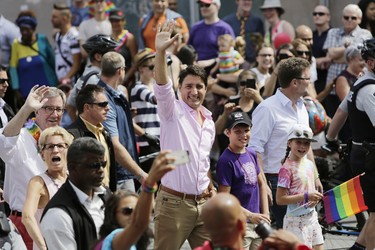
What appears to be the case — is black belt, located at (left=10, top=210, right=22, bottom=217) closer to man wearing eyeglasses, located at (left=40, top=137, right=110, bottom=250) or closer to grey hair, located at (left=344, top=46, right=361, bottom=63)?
man wearing eyeglasses, located at (left=40, top=137, right=110, bottom=250)

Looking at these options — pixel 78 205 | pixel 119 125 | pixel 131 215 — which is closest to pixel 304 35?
pixel 119 125

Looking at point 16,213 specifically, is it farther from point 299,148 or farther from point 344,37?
point 344,37

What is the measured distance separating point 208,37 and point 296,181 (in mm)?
6136

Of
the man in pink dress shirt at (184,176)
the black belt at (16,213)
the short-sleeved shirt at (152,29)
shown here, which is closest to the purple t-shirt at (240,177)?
the man in pink dress shirt at (184,176)

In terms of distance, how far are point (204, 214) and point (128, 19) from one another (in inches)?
471

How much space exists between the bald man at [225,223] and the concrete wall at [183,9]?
11.0 meters

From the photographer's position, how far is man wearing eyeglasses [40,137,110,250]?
21.3 ft

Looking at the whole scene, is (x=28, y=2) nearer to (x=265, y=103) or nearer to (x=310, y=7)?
(x=310, y=7)

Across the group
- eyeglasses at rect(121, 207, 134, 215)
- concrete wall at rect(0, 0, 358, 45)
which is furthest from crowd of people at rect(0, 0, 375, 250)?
concrete wall at rect(0, 0, 358, 45)

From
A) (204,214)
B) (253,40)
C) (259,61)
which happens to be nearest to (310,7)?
(253,40)

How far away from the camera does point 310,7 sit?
16750 mm

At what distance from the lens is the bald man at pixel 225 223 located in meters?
5.45

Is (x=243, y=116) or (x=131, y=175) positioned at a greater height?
(x=243, y=116)

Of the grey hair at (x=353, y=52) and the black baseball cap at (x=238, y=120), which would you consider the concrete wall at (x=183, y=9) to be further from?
the black baseball cap at (x=238, y=120)
